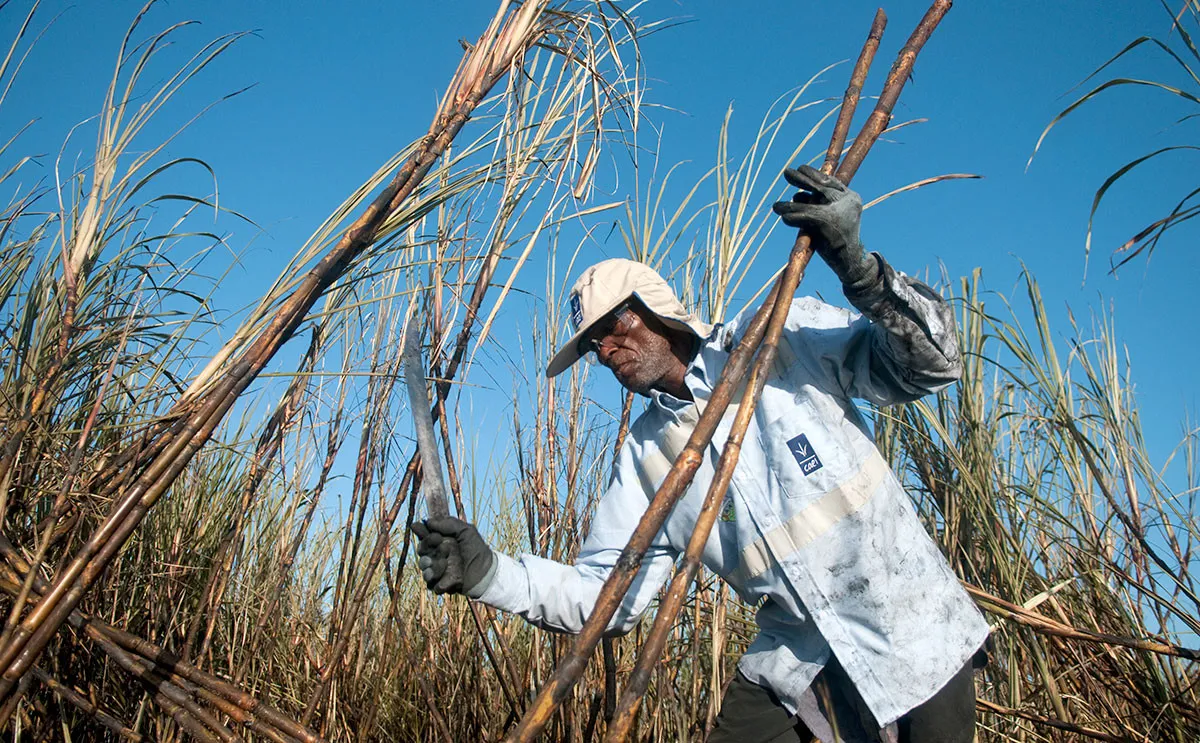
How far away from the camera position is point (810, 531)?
1925 mm

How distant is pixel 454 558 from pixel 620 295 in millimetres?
802

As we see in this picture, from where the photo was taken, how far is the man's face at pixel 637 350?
2262 mm

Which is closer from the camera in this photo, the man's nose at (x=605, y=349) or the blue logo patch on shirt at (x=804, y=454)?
the blue logo patch on shirt at (x=804, y=454)

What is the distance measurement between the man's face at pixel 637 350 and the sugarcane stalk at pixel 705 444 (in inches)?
28.3

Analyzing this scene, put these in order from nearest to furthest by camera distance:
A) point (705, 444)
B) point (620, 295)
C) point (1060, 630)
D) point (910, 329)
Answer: point (705, 444), point (910, 329), point (620, 295), point (1060, 630)

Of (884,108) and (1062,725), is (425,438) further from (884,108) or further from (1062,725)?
Result: (1062,725)

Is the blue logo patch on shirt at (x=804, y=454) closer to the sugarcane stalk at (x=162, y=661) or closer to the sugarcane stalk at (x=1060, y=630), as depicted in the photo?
the sugarcane stalk at (x=1060, y=630)

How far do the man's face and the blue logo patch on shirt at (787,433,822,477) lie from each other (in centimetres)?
40

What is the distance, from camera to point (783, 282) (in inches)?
58.2

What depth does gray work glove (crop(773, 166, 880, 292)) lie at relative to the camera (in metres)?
1.58

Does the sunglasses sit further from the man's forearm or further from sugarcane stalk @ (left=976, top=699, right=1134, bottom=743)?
sugarcane stalk @ (left=976, top=699, right=1134, bottom=743)

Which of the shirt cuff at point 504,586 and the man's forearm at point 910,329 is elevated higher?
the man's forearm at point 910,329

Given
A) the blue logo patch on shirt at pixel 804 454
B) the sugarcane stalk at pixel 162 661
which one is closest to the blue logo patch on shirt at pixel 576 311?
the blue logo patch on shirt at pixel 804 454

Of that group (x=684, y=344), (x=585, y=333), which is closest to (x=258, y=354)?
(x=585, y=333)
